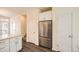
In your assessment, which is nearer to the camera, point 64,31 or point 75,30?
point 75,30

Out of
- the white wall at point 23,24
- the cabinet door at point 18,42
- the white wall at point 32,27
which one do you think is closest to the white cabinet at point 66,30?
the white wall at point 32,27

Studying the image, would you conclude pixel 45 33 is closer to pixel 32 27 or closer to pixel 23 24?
pixel 32 27

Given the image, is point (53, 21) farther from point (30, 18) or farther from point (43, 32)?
point (30, 18)

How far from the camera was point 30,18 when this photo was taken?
6.88 ft

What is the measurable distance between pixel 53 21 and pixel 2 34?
46.5 inches

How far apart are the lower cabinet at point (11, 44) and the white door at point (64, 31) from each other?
893mm

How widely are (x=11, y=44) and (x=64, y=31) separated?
118 cm

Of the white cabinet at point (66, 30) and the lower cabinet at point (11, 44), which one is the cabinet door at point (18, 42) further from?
the white cabinet at point (66, 30)

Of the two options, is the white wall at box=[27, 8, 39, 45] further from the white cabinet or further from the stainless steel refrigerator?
the white cabinet

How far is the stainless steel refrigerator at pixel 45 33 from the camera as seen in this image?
7.65ft

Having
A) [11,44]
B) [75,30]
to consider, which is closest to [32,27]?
[11,44]

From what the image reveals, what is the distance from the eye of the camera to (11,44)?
2105 millimetres

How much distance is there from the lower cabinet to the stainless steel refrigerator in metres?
0.52
